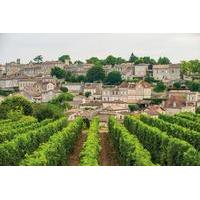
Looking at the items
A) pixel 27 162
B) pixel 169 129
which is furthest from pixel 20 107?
pixel 27 162

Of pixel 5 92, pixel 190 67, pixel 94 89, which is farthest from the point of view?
pixel 94 89

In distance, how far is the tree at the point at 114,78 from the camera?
23281 millimetres

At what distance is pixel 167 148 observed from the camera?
1323 centimetres

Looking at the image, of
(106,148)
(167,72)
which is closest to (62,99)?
(167,72)

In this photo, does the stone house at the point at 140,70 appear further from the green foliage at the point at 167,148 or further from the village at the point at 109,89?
the green foliage at the point at 167,148

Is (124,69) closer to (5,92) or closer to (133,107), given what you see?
(133,107)

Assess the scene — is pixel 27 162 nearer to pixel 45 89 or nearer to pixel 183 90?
pixel 183 90

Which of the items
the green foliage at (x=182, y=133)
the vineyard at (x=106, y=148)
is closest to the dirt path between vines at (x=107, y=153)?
the vineyard at (x=106, y=148)

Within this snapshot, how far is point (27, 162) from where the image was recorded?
35.8 feet

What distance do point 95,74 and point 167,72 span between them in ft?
9.42

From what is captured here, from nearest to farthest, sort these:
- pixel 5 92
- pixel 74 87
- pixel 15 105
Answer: pixel 5 92 → pixel 15 105 → pixel 74 87

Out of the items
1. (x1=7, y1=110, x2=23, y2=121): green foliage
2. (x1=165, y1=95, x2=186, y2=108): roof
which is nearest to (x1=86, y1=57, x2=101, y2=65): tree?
(x1=165, y1=95, x2=186, y2=108): roof

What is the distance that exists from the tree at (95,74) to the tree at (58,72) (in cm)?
243
